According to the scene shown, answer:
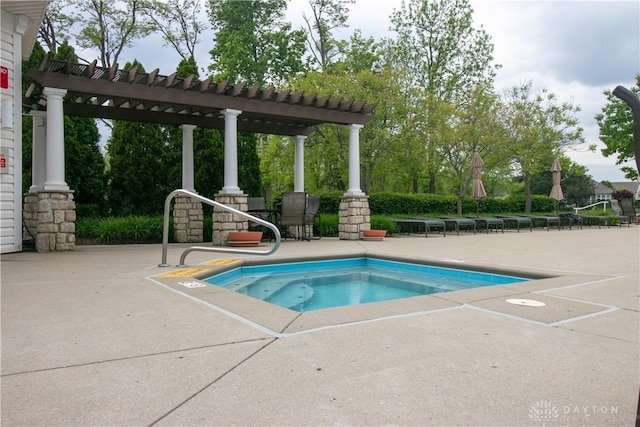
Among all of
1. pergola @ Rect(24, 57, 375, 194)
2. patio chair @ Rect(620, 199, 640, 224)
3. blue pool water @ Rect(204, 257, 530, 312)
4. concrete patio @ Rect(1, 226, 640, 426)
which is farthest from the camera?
patio chair @ Rect(620, 199, 640, 224)

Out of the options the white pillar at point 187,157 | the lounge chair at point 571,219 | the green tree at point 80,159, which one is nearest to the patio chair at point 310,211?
the white pillar at point 187,157

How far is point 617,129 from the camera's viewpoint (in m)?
28.0

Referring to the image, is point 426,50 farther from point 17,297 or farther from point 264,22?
point 17,297

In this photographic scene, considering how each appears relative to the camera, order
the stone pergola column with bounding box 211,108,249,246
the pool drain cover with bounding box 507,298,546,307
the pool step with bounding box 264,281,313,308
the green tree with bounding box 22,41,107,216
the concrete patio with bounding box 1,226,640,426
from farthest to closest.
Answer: the green tree with bounding box 22,41,107,216 < the stone pergola column with bounding box 211,108,249,246 < the pool step with bounding box 264,281,313,308 < the pool drain cover with bounding box 507,298,546,307 < the concrete patio with bounding box 1,226,640,426

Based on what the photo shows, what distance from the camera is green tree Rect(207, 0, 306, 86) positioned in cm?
2270

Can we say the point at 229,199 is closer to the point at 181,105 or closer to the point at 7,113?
the point at 181,105

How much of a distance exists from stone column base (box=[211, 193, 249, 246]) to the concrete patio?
208 inches

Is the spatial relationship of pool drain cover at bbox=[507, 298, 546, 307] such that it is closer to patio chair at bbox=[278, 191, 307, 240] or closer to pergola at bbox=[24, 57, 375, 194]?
patio chair at bbox=[278, 191, 307, 240]

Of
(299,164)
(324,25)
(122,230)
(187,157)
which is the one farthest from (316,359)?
(324,25)

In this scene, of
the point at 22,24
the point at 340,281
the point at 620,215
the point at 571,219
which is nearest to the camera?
the point at 340,281

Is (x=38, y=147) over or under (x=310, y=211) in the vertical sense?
over

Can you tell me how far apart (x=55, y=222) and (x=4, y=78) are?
276cm

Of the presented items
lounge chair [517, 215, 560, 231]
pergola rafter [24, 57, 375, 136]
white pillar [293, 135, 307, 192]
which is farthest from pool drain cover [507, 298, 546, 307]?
lounge chair [517, 215, 560, 231]

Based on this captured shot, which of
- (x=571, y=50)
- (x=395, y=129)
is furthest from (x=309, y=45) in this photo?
(x=571, y=50)
